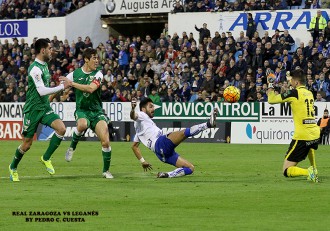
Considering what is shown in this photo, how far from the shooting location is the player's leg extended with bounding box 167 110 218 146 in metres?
17.1

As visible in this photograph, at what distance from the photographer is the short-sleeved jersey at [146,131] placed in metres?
18.7

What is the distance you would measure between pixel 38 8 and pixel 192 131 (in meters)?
34.7

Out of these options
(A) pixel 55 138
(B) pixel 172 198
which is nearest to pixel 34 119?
(A) pixel 55 138

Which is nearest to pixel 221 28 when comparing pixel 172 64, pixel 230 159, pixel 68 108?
pixel 172 64

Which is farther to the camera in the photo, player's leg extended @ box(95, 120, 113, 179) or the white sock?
player's leg extended @ box(95, 120, 113, 179)

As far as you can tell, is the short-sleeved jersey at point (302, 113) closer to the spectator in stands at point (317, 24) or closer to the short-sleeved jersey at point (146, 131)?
the short-sleeved jersey at point (146, 131)

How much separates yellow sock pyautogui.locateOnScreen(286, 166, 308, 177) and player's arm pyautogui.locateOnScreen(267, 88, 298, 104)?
129 cm

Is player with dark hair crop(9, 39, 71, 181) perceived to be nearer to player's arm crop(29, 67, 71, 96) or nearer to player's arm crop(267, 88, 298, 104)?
player's arm crop(29, 67, 71, 96)

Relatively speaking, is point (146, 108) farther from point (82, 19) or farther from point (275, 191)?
point (82, 19)

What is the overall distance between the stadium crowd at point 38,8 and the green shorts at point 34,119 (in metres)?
32.0

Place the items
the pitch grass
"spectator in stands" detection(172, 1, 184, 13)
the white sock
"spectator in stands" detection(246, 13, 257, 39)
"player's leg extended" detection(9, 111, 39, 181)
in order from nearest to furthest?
the pitch grass < "player's leg extended" detection(9, 111, 39, 181) < the white sock < "spectator in stands" detection(246, 13, 257, 39) < "spectator in stands" detection(172, 1, 184, 13)

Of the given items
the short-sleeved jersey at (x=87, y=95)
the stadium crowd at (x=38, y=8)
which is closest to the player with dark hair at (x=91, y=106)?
the short-sleeved jersey at (x=87, y=95)

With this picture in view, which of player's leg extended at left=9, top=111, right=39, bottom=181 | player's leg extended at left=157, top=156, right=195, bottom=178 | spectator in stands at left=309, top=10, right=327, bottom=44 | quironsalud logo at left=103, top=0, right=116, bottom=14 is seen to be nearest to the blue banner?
quironsalud logo at left=103, top=0, right=116, bottom=14

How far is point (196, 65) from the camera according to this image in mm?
39312
